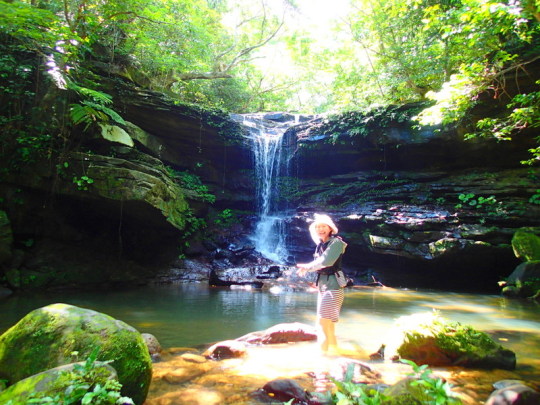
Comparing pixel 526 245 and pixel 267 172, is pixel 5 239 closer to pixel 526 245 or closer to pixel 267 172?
pixel 267 172

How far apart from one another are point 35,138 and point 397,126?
41.6 ft

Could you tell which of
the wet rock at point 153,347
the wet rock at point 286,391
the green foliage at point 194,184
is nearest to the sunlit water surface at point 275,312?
the wet rock at point 153,347

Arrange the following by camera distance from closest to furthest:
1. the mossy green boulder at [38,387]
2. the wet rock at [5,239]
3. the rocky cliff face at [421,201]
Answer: the mossy green boulder at [38,387], the wet rock at [5,239], the rocky cliff face at [421,201]

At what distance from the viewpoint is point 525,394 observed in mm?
2352

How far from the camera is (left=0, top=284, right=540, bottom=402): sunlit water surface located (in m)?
4.93

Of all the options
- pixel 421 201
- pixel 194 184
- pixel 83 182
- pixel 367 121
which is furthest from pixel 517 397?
pixel 194 184

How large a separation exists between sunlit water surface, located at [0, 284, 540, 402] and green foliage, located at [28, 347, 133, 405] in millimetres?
1923

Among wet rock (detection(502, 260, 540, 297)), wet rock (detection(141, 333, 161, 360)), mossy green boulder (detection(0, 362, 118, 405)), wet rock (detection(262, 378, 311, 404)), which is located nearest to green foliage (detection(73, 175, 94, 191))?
wet rock (detection(141, 333, 161, 360))

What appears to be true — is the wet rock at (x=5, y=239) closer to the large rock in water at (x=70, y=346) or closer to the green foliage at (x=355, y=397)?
the large rock in water at (x=70, y=346)

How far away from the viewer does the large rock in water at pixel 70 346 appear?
2.70 meters

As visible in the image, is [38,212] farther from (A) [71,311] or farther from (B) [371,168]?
(B) [371,168]

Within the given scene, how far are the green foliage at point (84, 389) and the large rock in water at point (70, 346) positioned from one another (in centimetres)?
51

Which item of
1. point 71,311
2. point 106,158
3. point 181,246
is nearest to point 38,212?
point 106,158

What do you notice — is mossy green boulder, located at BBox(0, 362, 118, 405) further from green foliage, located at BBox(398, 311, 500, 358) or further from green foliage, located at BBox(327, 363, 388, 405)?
green foliage, located at BBox(398, 311, 500, 358)
